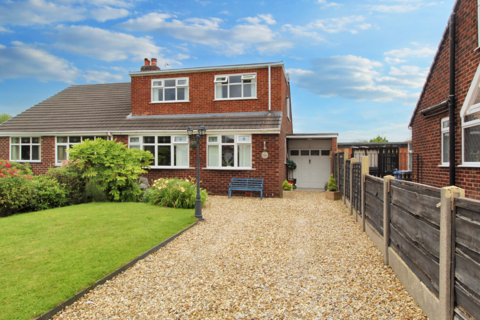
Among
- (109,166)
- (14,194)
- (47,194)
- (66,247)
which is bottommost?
(66,247)

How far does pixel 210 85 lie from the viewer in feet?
48.1

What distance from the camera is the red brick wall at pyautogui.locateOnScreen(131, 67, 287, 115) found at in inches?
547

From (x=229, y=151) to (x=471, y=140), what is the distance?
8.91 meters

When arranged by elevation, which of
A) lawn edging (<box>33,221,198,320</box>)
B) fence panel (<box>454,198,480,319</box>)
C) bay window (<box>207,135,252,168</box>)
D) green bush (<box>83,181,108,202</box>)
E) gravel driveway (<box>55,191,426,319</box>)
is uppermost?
bay window (<box>207,135,252,168</box>)

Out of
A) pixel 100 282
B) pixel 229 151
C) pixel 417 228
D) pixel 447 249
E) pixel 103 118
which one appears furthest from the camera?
pixel 103 118

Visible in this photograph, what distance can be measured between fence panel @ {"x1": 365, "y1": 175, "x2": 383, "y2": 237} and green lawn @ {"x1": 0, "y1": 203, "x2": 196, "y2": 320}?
438cm

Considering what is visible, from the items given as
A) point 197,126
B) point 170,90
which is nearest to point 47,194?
point 197,126

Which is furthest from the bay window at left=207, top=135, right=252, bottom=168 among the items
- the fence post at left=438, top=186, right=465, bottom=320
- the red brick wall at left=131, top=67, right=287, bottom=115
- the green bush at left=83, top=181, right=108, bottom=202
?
the fence post at left=438, top=186, right=465, bottom=320

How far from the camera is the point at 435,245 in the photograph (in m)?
2.93

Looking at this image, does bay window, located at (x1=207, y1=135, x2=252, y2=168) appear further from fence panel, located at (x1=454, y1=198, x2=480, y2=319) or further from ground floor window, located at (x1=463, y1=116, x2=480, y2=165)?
fence panel, located at (x1=454, y1=198, x2=480, y2=319)

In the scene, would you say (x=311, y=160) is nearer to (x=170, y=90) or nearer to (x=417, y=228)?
(x=170, y=90)

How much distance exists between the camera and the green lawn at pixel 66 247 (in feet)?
11.8

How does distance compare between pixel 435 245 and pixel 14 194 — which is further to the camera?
pixel 14 194

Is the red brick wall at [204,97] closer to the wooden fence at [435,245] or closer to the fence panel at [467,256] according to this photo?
the wooden fence at [435,245]
